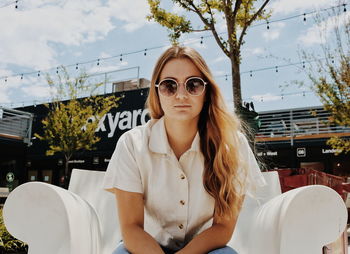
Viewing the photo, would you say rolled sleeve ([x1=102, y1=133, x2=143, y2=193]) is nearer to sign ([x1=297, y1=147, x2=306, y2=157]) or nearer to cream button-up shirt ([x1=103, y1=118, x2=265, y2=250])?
cream button-up shirt ([x1=103, y1=118, x2=265, y2=250])

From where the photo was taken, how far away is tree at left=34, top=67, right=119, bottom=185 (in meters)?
13.6

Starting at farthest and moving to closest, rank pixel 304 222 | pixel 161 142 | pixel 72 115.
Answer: pixel 72 115 < pixel 161 142 < pixel 304 222

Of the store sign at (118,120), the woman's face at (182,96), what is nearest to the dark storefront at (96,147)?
the store sign at (118,120)

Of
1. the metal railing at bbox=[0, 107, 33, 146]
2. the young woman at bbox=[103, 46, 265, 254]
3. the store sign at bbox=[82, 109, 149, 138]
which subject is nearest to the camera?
the young woman at bbox=[103, 46, 265, 254]

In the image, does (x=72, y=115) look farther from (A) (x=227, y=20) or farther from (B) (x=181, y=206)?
(B) (x=181, y=206)

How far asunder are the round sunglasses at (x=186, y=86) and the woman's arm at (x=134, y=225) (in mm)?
494

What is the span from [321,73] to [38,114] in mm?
13638

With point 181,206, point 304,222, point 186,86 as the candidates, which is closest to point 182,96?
point 186,86

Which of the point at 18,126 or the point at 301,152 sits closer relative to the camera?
the point at 301,152

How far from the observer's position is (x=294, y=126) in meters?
13.5

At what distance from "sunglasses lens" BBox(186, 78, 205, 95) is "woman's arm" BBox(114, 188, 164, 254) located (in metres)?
0.54

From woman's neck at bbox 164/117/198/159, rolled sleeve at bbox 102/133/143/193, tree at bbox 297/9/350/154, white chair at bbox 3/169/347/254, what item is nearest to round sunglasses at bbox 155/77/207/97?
woman's neck at bbox 164/117/198/159

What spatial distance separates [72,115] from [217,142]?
13435 mm

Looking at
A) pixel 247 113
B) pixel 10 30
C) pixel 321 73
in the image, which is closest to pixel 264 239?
pixel 247 113
